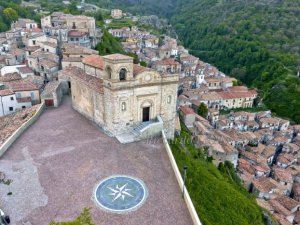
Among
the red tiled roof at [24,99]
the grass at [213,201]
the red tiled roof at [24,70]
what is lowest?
the grass at [213,201]

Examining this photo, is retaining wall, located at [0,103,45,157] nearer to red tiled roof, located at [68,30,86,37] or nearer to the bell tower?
the bell tower

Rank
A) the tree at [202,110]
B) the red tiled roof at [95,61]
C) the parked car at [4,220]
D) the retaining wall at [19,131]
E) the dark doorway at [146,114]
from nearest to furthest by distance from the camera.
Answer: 1. the parked car at [4,220]
2. the retaining wall at [19,131]
3. the dark doorway at [146,114]
4. the red tiled roof at [95,61]
5. the tree at [202,110]

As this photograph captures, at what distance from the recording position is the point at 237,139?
52.5 m

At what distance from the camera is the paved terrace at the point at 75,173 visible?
50.8ft

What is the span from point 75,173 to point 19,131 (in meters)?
8.60

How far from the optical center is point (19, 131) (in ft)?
79.9

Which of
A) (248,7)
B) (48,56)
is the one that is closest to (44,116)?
(48,56)

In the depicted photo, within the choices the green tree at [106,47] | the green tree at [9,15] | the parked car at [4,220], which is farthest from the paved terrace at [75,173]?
the green tree at [9,15]

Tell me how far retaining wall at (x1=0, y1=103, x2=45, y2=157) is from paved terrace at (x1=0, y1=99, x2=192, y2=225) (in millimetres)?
432

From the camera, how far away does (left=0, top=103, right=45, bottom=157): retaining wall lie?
21.5 metres

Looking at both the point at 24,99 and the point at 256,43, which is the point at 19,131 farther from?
the point at 256,43

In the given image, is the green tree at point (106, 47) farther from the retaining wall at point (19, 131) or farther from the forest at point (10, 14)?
the forest at point (10, 14)

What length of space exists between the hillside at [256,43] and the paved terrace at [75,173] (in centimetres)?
5957

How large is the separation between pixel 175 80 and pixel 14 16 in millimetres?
60826
